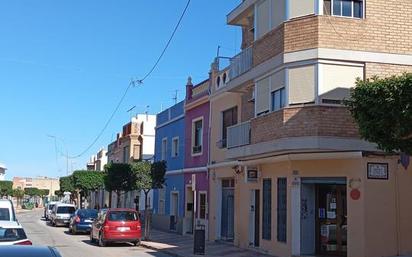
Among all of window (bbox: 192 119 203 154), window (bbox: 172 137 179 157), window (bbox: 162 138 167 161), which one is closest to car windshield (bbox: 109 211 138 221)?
window (bbox: 192 119 203 154)

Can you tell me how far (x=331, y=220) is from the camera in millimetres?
18500

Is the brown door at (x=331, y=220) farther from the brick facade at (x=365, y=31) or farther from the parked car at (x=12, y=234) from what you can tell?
the parked car at (x=12, y=234)

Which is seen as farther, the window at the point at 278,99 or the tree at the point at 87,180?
the tree at the point at 87,180

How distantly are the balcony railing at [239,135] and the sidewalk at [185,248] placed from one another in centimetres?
401

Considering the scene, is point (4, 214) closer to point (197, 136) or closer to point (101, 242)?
point (101, 242)

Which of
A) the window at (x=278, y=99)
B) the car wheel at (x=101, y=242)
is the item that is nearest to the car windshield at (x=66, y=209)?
the car wheel at (x=101, y=242)

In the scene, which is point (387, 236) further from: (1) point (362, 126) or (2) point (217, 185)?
(2) point (217, 185)

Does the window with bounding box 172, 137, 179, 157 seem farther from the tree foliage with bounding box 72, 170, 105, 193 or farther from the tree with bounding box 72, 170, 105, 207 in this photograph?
the tree with bounding box 72, 170, 105, 207

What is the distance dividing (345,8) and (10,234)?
1187 cm

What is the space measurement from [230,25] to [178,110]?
10.5 metres

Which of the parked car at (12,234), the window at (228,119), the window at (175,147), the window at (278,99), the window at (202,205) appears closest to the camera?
the parked car at (12,234)

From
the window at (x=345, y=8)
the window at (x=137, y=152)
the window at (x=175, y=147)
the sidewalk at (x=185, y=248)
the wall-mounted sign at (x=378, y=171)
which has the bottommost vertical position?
the sidewalk at (x=185, y=248)

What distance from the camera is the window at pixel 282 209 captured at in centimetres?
1945

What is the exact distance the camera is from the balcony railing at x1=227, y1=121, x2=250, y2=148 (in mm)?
21797
